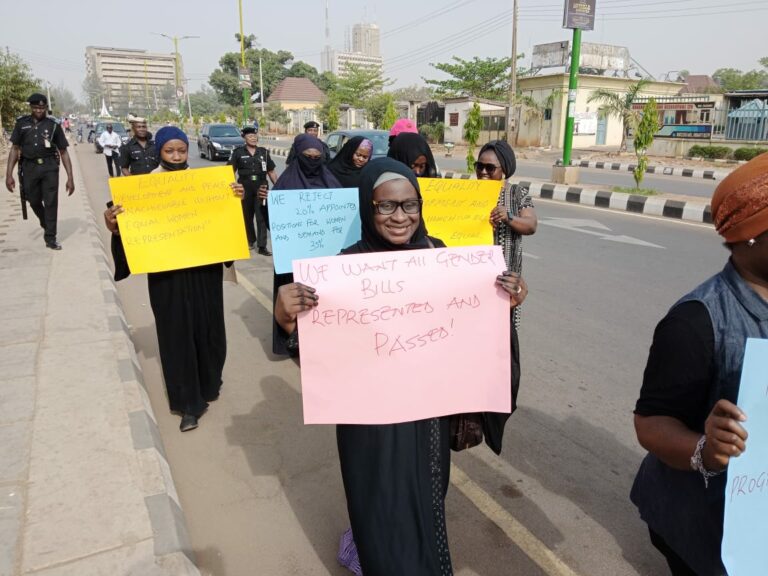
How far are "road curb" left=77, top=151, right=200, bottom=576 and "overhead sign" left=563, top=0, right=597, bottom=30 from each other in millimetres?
11901

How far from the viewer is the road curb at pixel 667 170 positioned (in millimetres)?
18250

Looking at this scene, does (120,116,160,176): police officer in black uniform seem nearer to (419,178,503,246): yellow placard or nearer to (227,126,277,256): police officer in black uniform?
(227,126,277,256): police officer in black uniform

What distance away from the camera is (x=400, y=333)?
1.82 m

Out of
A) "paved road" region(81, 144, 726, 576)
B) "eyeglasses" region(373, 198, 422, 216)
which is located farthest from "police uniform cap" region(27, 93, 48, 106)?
"eyeglasses" region(373, 198, 422, 216)

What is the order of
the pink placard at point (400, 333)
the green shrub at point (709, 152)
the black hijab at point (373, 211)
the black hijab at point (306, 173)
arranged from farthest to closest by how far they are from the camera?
1. the green shrub at point (709, 152)
2. the black hijab at point (306, 173)
3. the black hijab at point (373, 211)
4. the pink placard at point (400, 333)

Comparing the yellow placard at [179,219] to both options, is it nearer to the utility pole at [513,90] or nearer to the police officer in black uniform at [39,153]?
the police officer in black uniform at [39,153]

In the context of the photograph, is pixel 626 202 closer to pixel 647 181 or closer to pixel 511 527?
pixel 647 181

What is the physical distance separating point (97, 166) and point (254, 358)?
2104 cm

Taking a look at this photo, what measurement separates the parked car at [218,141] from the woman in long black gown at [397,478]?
21000mm

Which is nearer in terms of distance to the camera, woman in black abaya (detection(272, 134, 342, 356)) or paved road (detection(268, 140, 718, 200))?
woman in black abaya (detection(272, 134, 342, 356))

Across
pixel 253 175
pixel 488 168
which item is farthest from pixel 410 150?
pixel 253 175

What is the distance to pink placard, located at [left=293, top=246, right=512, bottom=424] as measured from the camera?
1765 millimetres

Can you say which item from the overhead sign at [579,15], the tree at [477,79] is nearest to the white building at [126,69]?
the tree at [477,79]

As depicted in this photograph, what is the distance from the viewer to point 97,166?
890 inches
